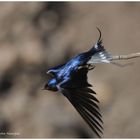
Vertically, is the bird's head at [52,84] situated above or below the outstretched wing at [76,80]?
below

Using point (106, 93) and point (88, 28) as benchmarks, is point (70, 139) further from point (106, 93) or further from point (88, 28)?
point (88, 28)

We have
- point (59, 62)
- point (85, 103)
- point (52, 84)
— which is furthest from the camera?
point (59, 62)

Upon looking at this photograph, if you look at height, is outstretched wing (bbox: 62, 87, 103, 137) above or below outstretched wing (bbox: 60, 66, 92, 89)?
below

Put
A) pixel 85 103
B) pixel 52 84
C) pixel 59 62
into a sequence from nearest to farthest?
pixel 85 103, pixel 52 84, pixel 59 62

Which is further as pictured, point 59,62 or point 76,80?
point 59,62

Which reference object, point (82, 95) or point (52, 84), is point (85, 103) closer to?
point (82, 95)

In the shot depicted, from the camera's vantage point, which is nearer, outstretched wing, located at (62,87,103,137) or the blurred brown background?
outstretched wing, located at (62,87,103,137)

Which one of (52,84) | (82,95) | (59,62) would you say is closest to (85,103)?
(82,95)
